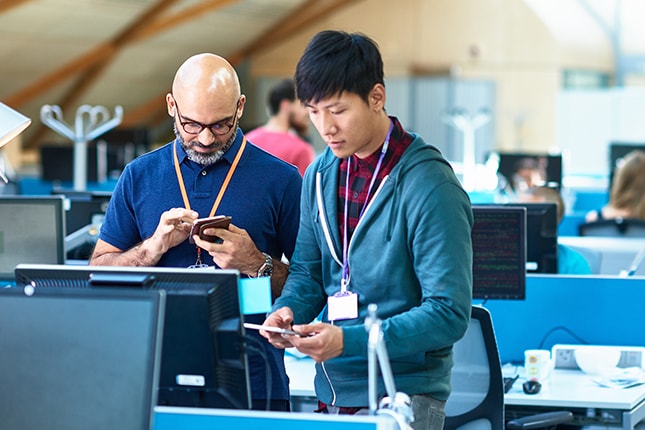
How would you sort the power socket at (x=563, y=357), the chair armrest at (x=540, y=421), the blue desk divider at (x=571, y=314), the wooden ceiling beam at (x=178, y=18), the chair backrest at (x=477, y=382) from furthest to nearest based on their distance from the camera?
the wooden ceiling beam at (x=178, y=18)
the blue desk divider at (x=571, y=314)
the power socket at (x=563, y=357)
the chair armrest at (x=540, y=421)
the chair backrest at (x=477, y=382)

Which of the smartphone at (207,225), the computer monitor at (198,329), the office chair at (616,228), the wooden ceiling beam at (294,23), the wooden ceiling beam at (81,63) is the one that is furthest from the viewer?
the wooden ceiling beam at (294,23)

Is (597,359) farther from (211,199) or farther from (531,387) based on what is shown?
(211,199)

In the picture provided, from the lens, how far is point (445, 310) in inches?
74.7

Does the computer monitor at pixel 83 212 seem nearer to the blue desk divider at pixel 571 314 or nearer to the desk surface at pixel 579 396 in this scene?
the blue desk divider at pixel 571 314

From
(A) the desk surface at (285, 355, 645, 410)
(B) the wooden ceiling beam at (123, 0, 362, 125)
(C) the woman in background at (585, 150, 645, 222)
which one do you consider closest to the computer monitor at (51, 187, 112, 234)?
(A) the desk surface at (285, 355, 645, 410)

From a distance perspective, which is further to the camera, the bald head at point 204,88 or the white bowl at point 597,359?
the white bowl at point 597,359

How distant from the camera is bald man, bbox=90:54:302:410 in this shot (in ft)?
7.45

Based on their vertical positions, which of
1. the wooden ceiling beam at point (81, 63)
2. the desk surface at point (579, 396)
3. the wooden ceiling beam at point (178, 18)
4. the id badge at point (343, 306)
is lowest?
the desk surface at point (579, 396)

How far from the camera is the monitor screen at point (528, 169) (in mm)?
7766

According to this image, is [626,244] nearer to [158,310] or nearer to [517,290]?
[517,290]

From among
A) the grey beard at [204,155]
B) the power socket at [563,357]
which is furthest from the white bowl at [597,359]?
the grey beard at [204,155]

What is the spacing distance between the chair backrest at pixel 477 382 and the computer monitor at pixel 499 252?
24.3 inches

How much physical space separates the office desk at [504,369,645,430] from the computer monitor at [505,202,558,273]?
0.75 metres

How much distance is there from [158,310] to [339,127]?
60cm
